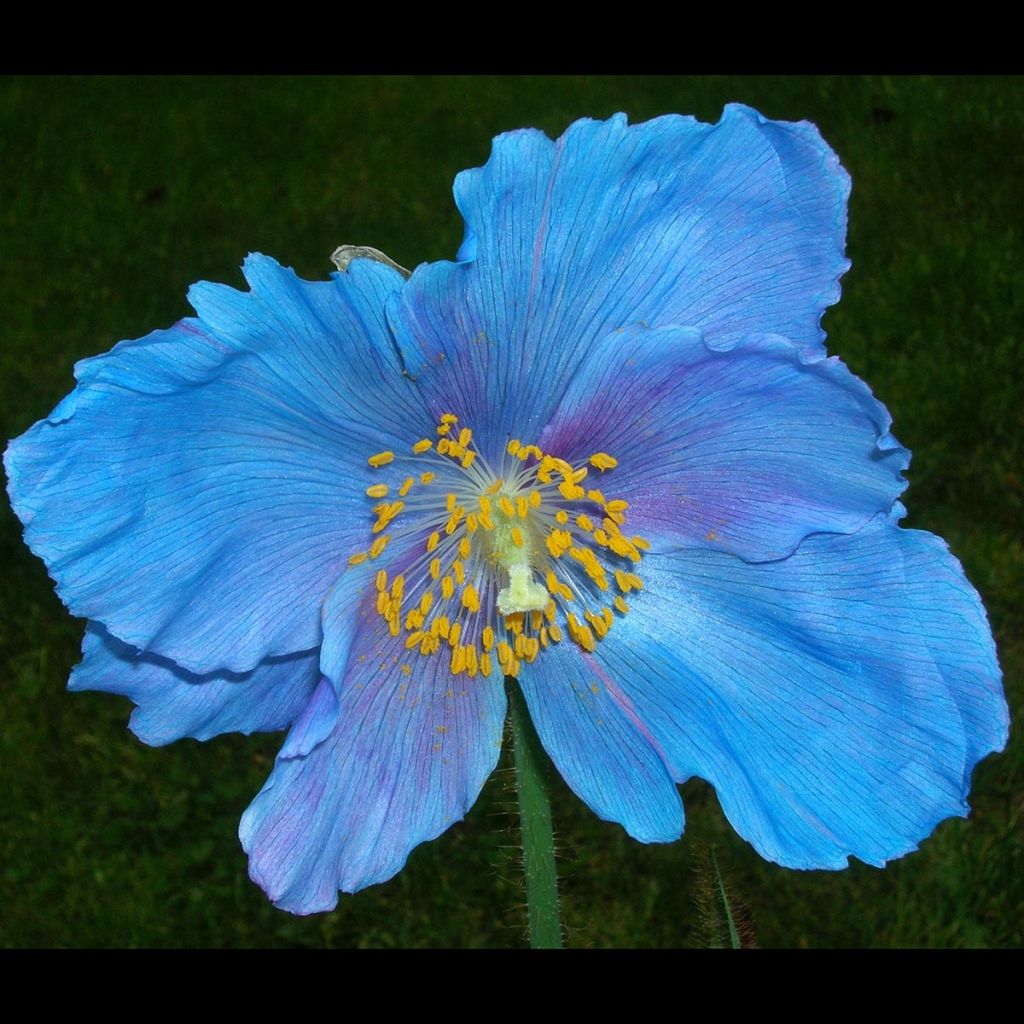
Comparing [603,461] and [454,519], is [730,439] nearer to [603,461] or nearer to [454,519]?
[603,461]

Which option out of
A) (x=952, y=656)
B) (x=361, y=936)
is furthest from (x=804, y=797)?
(x=361, y=936)

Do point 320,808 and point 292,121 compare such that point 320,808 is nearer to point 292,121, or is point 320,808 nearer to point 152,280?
point 152,280

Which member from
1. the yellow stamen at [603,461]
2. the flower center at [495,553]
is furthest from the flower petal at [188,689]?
the yellow stamen at [603,461]

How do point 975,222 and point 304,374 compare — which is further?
point 975,222

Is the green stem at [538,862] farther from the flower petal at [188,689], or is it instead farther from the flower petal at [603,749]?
the flower petal at [188,689]

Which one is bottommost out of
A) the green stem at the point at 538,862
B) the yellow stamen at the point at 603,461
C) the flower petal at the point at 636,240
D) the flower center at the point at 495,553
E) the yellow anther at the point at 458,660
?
the green stem at the point at 538,862

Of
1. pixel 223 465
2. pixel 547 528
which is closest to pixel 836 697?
pixel 547 528

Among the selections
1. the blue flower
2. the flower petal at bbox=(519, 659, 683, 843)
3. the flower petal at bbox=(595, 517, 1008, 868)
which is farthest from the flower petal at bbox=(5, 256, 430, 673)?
the flower petal at bbox=(595, 517, 1008, 868)
